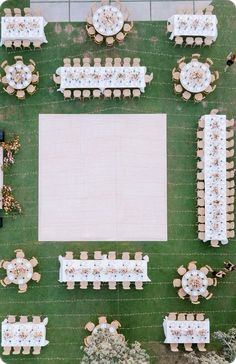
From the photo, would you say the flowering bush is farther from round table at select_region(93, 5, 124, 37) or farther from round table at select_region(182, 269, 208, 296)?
round table at select_region(93, 5, 124, 37)

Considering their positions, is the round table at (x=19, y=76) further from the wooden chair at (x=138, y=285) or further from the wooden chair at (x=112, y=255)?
the wooden chair at (x=138, y=285)

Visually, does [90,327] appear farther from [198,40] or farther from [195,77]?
[198,40]

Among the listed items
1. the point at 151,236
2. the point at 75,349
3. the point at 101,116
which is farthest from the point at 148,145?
the point at 75,349

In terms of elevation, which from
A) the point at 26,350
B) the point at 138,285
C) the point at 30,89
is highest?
the point at 30,89

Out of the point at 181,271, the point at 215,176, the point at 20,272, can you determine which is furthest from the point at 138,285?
the point at 215,176

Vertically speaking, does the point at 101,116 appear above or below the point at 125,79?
below

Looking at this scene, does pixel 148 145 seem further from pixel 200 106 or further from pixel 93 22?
pixel 93 22

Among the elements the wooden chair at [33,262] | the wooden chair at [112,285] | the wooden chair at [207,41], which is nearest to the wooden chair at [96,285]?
the wooden chair at [112,285]
